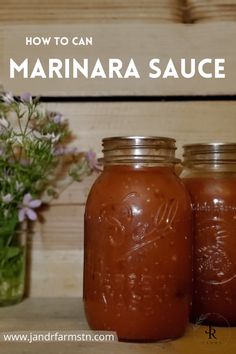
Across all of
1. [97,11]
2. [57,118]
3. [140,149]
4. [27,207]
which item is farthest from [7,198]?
[97,11]

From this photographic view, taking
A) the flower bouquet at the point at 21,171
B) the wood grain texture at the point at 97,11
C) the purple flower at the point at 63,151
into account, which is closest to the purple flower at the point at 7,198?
the flower bouquet at the point at 21,171

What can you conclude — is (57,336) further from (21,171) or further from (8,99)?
(8,99)

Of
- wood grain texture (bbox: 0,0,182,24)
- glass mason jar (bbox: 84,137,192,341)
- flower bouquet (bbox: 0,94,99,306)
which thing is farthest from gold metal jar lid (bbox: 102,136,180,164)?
wood grain texture (bbox: 0,0,182,24)

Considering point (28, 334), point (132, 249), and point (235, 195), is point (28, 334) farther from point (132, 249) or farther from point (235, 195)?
point (235, 195)

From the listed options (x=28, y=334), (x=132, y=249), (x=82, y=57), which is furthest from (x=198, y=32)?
(x=28, y=334)

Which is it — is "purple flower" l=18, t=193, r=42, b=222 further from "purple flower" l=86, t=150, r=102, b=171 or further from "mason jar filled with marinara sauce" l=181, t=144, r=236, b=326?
"mason jar filled with marinara sauce" l=181, t=144, r=236, b=326

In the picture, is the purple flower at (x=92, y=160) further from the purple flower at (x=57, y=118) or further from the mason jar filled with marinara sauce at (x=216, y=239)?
the mason jar filled with marinara sauce at (x=216, y=239)
